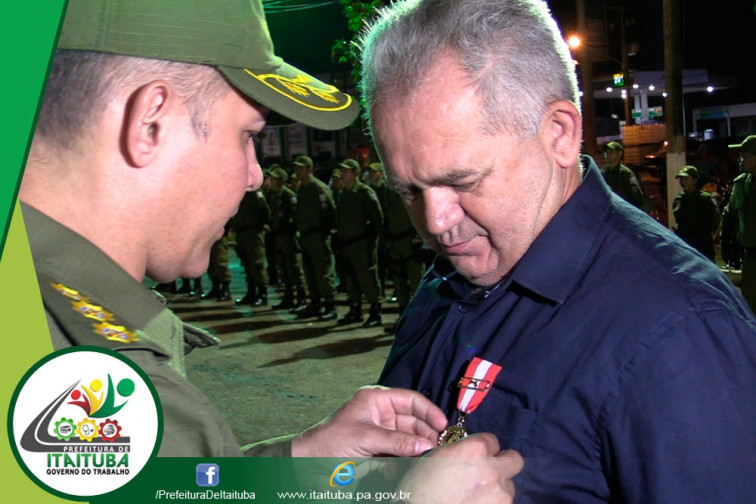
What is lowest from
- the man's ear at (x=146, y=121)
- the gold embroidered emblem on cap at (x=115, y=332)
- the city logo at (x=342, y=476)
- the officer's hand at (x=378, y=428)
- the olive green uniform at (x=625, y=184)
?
the olive green uniform at (x=625, y=184)

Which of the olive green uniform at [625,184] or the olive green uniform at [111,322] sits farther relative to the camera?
the olive green uniform at [625,184]

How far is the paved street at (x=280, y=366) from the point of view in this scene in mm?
6629

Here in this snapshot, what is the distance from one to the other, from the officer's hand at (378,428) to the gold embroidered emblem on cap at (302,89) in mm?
685

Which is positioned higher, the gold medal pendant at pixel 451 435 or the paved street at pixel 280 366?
the gold medal pendant at pixel 451 435

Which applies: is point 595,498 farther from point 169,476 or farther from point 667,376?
point 169,476

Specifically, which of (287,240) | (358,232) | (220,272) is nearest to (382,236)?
(358,232)

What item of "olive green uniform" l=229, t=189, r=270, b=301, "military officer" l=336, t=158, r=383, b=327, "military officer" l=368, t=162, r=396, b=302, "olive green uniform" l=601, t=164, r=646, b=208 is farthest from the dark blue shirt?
"olive green uniform" l=229, t=189, r=270, b=301

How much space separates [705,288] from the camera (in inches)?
62.1

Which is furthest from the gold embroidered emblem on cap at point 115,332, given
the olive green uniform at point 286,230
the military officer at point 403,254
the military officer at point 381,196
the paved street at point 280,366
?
the olive green uniform at point 286,230

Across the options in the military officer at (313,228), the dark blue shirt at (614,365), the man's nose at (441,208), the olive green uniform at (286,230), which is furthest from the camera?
the olive green uniform at (286,230)

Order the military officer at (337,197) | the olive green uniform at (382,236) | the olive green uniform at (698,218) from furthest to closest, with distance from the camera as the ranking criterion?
the military officer at (337,197), the olive green uniform at (382,236), the olive green uniform at (698,218)

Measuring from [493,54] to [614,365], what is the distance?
743mm

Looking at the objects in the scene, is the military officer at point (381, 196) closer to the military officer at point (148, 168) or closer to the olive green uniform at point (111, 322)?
the military officer at point (148, 168)

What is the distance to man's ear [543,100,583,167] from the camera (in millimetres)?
1815
